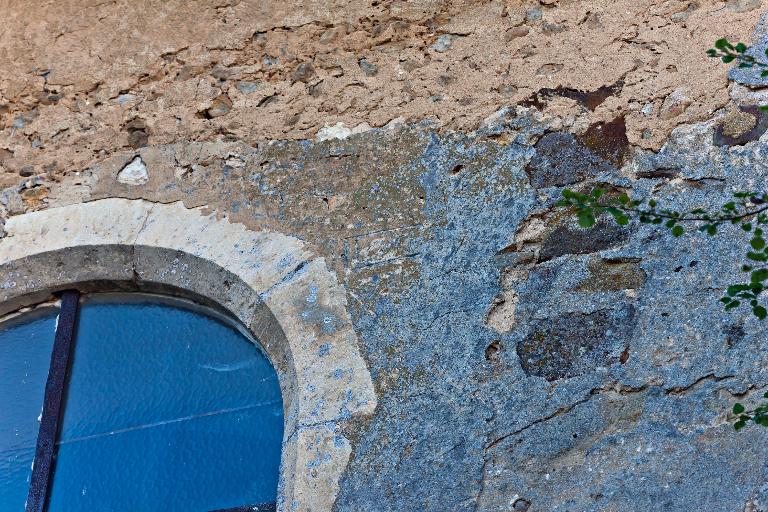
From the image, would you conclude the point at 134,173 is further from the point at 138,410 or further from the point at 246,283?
the point at 138,410

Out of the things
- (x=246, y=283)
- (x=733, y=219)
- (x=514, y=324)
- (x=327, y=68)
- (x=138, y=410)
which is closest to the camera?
(x=733, y=219)

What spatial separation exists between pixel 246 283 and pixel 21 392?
0.86 meters

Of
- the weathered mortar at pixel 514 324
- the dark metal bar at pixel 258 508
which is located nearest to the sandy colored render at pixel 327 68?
the weathered mortar at pixel 514 324

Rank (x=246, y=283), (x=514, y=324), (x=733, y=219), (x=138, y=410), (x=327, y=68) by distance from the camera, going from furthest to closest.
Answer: (x=327, y=68), (x=138, y=410), (x=246, y=283), (x=514, y=324), (x=733, y=219)

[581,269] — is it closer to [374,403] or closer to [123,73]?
[374,403]

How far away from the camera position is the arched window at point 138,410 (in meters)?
2.84

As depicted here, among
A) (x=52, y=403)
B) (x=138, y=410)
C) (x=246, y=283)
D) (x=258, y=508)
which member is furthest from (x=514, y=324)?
(x=52, y=403)

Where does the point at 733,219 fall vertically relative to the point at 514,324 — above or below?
above

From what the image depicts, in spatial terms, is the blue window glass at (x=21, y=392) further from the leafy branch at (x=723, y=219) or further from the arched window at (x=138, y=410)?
the leafy branch at (x=723, y=219)

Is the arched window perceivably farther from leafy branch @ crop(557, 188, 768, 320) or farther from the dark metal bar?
leafy branch @ crop(557, 188, 768, 320)

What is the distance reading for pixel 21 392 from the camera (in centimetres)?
306

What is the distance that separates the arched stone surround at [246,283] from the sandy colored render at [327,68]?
0.26 m

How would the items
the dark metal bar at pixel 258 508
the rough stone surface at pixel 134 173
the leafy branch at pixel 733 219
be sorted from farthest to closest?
the rough stone surface at pixel 134 173 → the dark metal bar at pixel 258 508 → the leafy branch at pixel 733 219

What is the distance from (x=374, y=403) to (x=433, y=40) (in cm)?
121
